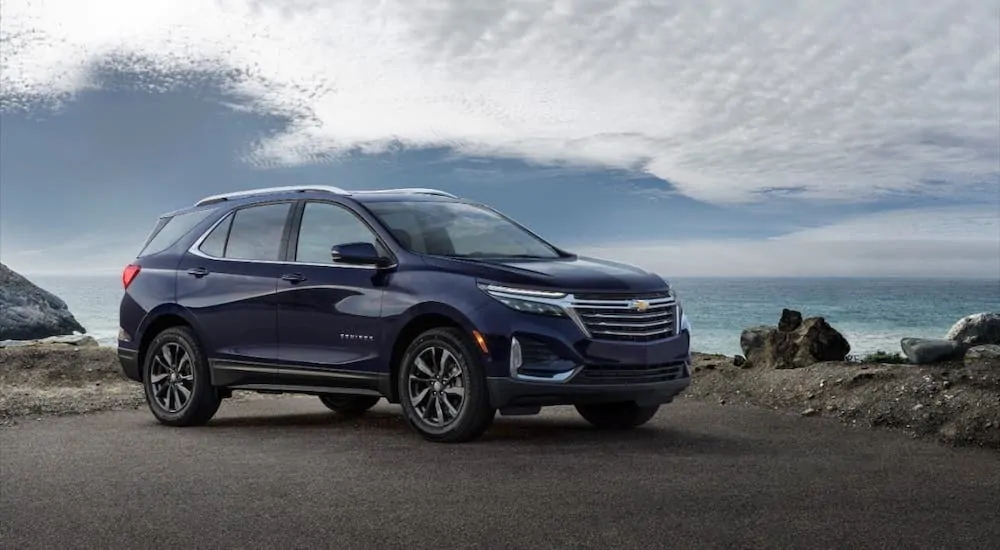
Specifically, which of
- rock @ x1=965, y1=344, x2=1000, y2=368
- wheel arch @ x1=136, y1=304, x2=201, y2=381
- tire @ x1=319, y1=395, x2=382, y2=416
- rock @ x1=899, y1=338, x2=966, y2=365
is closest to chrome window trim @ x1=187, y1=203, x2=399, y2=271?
wheel arch @ x1=136, y1=304, x2=201, y2=381

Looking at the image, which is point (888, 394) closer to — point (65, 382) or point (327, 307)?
point (327, 307)

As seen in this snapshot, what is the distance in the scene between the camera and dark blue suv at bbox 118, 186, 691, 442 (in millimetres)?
8219

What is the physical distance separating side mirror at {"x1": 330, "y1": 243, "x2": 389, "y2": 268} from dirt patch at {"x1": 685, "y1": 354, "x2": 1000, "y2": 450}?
452cm

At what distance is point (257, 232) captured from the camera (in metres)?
10.1

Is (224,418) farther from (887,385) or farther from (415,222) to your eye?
(887,385)

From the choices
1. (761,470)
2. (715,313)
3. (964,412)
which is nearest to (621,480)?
(761,470)

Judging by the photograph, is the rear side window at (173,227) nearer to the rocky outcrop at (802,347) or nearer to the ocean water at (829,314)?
the rocky outcrop at (802,347)

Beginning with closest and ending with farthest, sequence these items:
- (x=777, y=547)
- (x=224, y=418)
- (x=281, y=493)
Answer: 1. (x=777, y=547)
2. (x=281, y=493)
3. (x=224, y=418)

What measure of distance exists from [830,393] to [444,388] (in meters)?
Answer: 4.39

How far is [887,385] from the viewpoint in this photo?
34.7ft

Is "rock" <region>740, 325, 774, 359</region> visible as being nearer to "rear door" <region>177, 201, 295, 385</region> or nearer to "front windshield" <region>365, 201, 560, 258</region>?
"front windshield" <region>365, 201, 560, 258</region>

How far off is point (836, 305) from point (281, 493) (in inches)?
2980

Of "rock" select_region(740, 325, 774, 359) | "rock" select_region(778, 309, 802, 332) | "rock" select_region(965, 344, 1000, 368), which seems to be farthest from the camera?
"rock" select_region(740, 325, 774, 359)

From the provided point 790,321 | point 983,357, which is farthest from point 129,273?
point 983,357
